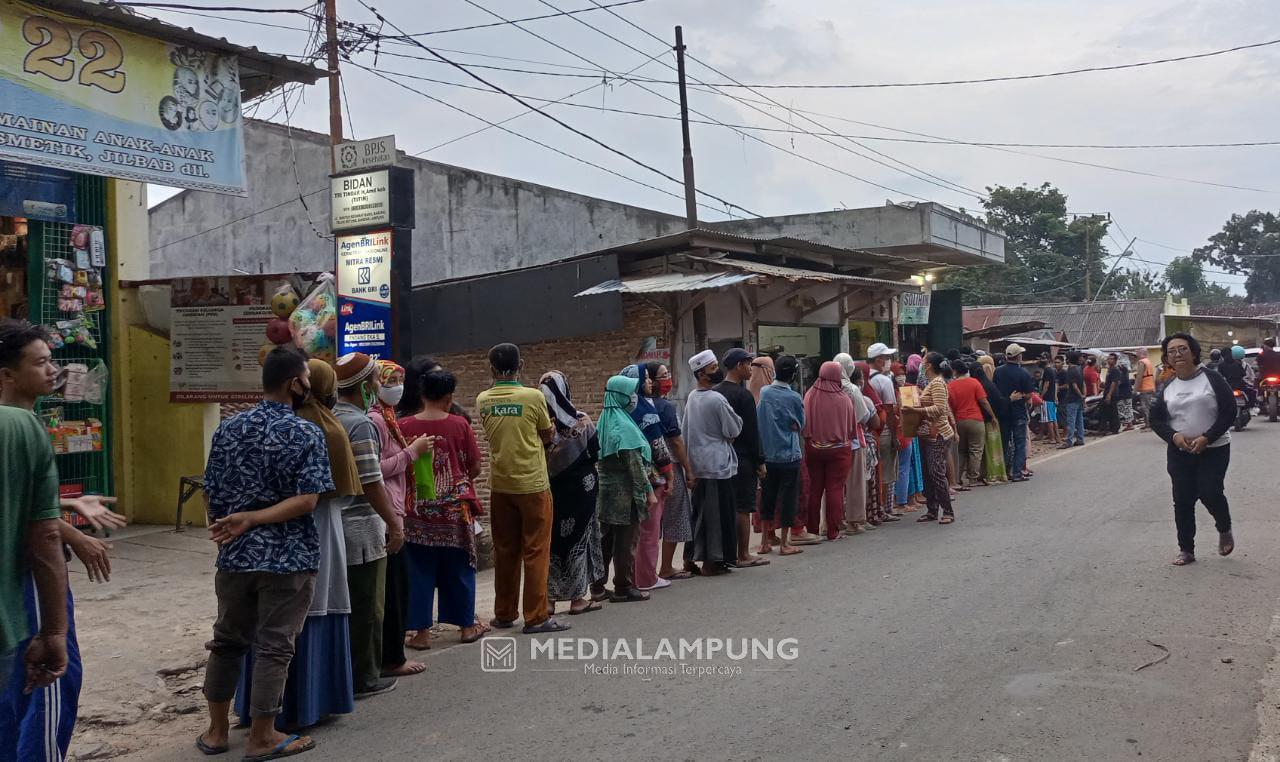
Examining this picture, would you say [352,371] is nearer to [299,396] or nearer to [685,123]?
[299,396]

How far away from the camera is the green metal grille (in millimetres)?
9594

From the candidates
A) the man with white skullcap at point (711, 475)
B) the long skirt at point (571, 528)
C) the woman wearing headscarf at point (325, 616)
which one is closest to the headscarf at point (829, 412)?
the man with white skullcap at point (711, 475)

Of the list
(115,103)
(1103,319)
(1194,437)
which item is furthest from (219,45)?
(1103,319)

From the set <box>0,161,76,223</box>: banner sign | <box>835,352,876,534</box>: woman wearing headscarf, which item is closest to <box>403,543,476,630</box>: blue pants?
<box>835,352,876,534</box>: woman wearing headscarf

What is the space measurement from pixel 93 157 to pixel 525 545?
567 cm

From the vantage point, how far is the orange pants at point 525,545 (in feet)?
21.1

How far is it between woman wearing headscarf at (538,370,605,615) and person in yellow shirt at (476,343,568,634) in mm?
243

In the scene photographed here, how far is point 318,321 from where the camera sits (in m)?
10.0

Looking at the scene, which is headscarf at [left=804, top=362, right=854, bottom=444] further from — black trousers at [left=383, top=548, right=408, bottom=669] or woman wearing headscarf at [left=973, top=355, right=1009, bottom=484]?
black trousers at [left=383, top=548, right=408, bottom=669]

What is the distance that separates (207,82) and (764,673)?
8.21 m

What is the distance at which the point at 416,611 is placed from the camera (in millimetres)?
6234

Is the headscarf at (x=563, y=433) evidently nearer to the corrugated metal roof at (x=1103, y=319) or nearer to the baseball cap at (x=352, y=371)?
the baseball cap at (x=352, y=371)

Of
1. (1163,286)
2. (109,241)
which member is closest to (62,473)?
(109,241)

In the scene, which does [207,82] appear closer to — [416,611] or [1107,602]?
[416,611]
